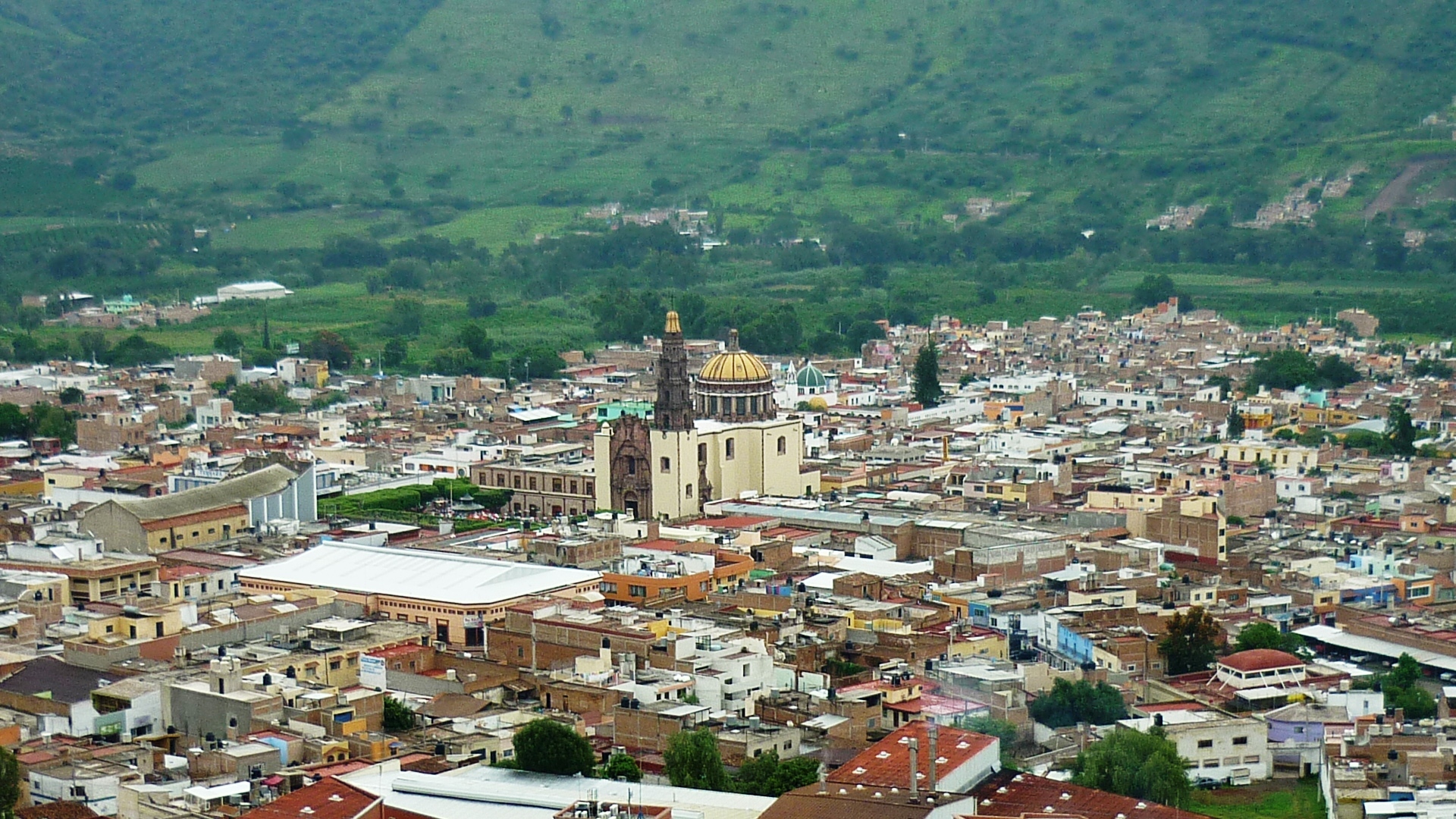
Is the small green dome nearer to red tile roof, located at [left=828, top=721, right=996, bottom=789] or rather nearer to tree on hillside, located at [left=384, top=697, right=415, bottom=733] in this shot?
tree on hillside, located at [left=384, top=697, right=415, bottom=733]

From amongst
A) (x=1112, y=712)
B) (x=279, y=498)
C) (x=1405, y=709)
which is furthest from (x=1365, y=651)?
(x=279, y=498)

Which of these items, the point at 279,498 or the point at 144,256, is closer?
the point at 279,498

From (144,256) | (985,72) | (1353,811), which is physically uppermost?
(985,72)

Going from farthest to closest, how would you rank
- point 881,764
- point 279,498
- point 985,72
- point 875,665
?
1. point 985,72
2. point 279,498
3. point 875,665
4. point 881,764

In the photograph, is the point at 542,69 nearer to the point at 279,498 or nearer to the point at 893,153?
the point at 893,153

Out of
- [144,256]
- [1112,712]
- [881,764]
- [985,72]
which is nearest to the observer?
[881,764]

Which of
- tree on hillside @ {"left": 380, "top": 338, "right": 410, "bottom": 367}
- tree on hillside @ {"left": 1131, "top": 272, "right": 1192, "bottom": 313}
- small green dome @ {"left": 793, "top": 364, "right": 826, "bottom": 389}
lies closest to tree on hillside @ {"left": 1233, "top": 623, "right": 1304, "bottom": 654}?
small green dome @ {"left": 793, "top": 364, "right": 826, "bottom": 389}

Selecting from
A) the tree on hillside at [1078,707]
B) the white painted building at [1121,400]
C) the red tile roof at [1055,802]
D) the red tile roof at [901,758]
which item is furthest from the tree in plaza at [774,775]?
the white painted building at [1121,400]
